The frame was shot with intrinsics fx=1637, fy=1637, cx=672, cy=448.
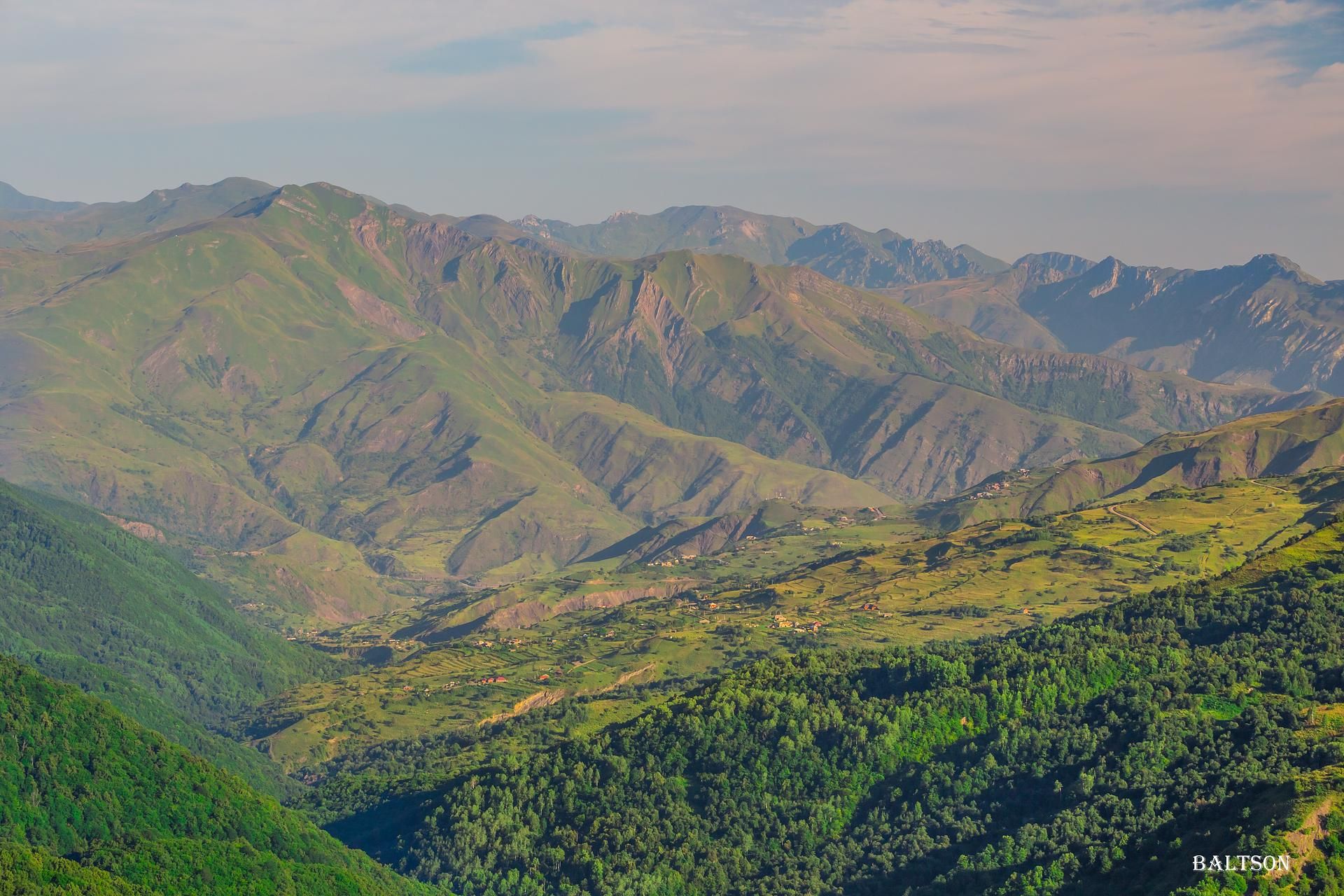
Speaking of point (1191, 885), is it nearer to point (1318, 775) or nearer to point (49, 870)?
point (1318, 775)

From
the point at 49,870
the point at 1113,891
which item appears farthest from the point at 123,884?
the point at 1113,891

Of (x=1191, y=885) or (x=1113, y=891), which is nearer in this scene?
(x=1191, y=885)

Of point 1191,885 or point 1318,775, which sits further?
point 1318,775

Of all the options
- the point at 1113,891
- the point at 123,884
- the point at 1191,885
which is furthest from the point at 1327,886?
the point at 123,884

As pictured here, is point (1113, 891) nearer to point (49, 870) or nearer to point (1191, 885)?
Result: point (1191, 885)

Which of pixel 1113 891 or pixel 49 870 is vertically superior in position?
pixel 49 870

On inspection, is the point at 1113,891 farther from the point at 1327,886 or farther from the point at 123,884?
the point at 123,884

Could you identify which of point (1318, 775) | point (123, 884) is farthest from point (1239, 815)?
point (123, 884)
